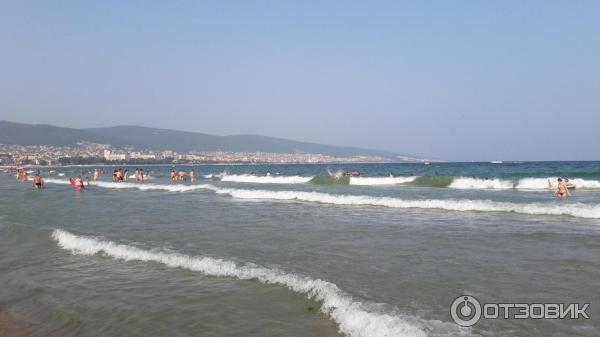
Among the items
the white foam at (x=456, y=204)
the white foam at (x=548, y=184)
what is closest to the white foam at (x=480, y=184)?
the white foam at (x=548, y=184)

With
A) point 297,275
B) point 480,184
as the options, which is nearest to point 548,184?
point 480,184

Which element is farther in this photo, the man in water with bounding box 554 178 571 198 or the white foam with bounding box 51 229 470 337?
the man in water with bounding box 554 178 571 198

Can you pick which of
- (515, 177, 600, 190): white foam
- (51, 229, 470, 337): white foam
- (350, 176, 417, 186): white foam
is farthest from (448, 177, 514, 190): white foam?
(51, 229, 470, 337): white foam

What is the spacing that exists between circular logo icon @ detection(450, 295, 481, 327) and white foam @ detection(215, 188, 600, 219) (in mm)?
11778

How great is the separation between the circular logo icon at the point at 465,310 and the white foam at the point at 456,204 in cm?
1178

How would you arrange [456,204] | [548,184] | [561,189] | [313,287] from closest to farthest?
1. [313,287]
2. [456,204]
3. [561,189]
4. [548,184]

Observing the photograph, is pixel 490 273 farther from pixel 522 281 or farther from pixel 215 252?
pixel 215 252

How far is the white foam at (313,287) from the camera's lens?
5.63 metres

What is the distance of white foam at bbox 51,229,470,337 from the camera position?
563cm

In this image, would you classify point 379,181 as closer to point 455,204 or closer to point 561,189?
point 561,189

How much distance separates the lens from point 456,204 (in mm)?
20422

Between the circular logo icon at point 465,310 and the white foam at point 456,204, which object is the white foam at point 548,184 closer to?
the white foam at point 456,204

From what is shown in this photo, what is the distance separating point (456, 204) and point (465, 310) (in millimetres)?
14892

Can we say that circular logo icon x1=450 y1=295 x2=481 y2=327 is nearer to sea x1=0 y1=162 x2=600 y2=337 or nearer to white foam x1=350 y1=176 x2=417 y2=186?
sea x1=0 y1=162 x2=600 y2=337
